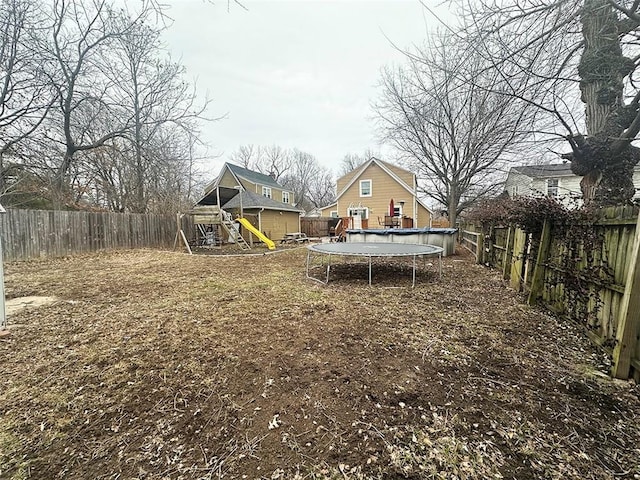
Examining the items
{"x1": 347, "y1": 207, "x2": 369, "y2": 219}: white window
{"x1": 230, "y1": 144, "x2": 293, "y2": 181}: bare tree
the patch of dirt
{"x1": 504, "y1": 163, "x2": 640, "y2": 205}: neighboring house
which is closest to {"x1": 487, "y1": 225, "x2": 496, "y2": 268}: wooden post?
{"x1": 504, "y1": 163, "x2": 640, "y2": 205}: neighboring house

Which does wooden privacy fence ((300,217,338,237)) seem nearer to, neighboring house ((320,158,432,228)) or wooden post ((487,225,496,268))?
neighboring house ((320,158,432,228))

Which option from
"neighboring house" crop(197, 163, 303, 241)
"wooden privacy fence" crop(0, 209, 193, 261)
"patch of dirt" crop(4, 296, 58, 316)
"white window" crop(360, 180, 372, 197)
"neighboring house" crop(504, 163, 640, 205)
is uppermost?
"neighboring house" crop(504, 163, 640, 205)

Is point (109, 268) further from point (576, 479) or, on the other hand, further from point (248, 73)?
point (576, 479)

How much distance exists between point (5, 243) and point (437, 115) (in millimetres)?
17878

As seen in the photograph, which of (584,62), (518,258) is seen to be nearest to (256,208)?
(518,258)

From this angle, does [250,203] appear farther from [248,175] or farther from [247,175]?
[248,175]

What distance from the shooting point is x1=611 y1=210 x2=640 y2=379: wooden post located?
216 centimetres

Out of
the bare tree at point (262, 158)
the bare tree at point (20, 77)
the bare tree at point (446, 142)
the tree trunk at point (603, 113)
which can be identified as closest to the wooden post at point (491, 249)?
the tree trunk at point (603, 113)

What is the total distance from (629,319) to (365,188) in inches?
737

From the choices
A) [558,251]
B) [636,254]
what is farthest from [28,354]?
[558,251]

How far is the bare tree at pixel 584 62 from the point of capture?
3.46 meters

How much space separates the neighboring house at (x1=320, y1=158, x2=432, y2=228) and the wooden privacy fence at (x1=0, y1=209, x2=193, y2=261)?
12117mm

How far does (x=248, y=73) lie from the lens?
8094mm

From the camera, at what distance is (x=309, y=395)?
2.13 meters
